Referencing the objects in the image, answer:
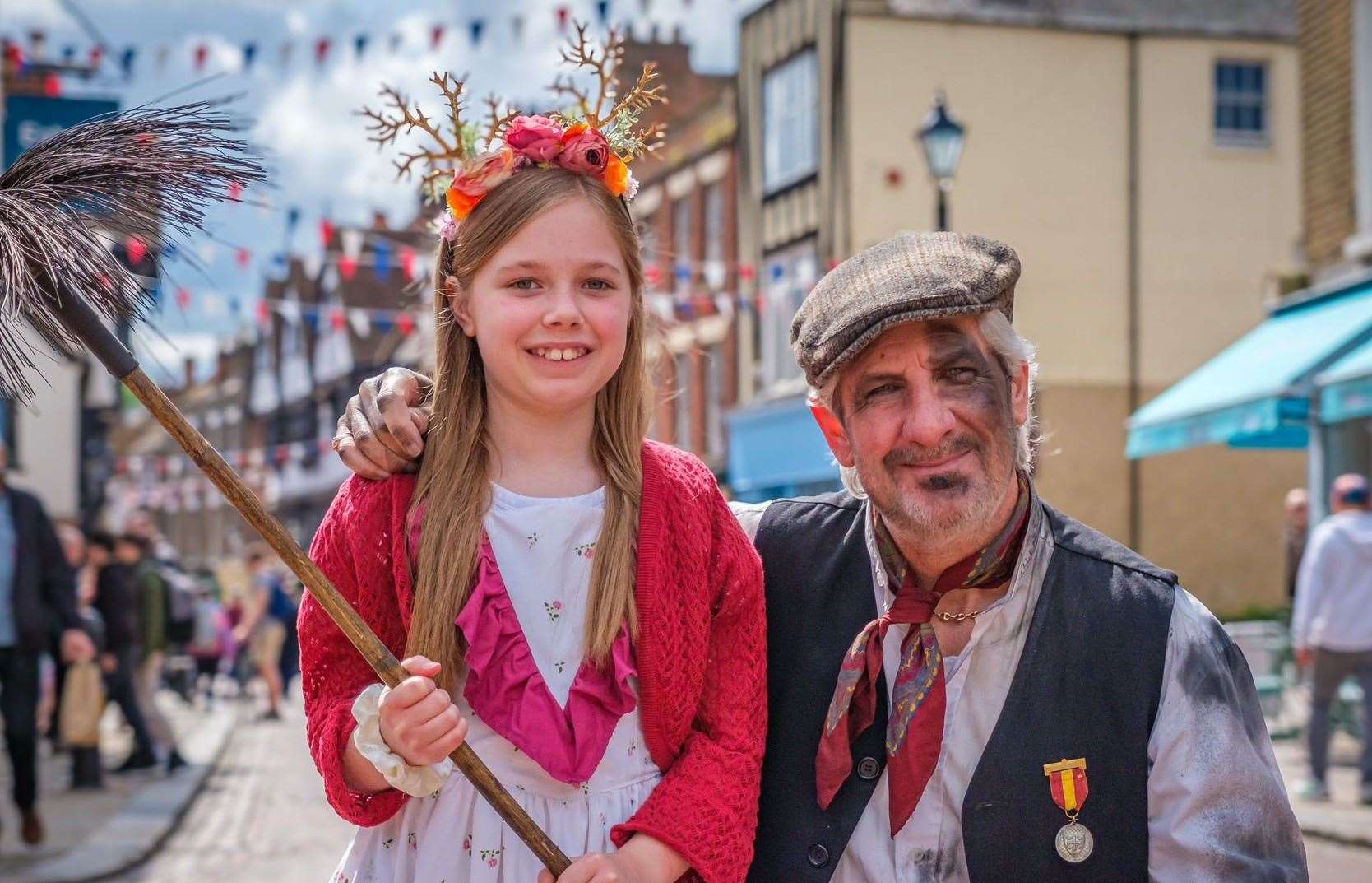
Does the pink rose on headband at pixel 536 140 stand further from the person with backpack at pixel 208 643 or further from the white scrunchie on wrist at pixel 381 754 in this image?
the person with backpack at pixel 208 643

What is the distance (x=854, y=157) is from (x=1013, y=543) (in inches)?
716

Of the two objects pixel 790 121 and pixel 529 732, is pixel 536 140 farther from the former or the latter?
pixel 790 121

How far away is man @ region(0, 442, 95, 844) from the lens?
24.2 ft

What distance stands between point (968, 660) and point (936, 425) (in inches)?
14.8

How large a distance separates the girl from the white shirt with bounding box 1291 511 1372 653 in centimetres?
681

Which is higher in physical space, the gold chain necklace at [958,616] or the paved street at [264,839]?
the gold chain necklace at [958,616]

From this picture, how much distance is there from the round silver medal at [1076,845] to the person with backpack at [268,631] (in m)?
14.6

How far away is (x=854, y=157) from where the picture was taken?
2036 centimetres

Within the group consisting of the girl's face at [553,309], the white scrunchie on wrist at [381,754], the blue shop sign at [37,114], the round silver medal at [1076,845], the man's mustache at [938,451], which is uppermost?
the blue shop sign at [37,114]

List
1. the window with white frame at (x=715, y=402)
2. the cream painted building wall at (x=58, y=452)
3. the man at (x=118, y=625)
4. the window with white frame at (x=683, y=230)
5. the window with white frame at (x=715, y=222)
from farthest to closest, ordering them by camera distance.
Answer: the window with white frame at (x=683, y=230), the window with white frame at (x=715, y=402), the window with white frame at (x=715, y=222), the cream painted building wall at (x=58, y=452), the man at (x=118, y=625)

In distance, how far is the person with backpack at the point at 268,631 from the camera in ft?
53.3

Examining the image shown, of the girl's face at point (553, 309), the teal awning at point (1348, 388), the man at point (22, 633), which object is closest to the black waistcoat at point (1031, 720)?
the girl's face at point (553, 309)

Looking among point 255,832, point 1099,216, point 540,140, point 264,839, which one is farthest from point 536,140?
point 1099,216

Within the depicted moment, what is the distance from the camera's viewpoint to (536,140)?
2.66 metres
